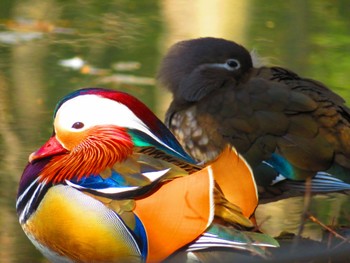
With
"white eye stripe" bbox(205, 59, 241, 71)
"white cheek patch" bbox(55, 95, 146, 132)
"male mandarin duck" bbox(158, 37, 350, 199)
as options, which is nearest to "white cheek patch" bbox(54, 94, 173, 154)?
"white cheek patch" bbox(55, 95, 146, 132)

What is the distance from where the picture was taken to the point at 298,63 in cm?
724

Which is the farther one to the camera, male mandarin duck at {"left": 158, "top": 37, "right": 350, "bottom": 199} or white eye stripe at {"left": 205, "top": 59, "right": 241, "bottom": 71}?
white eye stripe at {"left": 205, "top": 59, "right": 241, "bottom": 71}

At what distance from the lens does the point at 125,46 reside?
754 cm

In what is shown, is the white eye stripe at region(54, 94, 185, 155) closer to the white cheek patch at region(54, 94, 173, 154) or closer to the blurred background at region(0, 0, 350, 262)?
the white cheek patch at region(54, 94, 173, 154)

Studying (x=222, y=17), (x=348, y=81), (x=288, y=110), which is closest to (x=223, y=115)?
(x=288, y=110)

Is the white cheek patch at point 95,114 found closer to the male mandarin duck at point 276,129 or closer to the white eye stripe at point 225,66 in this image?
the male mandarin duck at point 276,129

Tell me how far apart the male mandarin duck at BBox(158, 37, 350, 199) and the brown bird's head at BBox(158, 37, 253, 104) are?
0.06 m

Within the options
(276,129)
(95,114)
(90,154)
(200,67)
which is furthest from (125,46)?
(90,154)

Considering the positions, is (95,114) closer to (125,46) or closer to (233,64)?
(233,64)

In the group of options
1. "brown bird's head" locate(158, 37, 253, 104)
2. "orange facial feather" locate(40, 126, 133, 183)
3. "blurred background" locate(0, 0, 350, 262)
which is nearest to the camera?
"orange facial feather" locate(40, 126, 133, 183)

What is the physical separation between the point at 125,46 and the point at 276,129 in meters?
3.46

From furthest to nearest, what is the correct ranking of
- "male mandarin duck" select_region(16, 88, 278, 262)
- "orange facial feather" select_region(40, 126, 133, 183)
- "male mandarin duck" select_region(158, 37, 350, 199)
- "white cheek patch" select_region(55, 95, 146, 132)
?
"male mandarin duck" select_region(158, 37, 350, 199), "white cheek patch" select_region(55, 95, 146, 132), "orange facial feather" select_region(40, 126, 133, 183), "male mandarin duck" select_region(16, 88, 278, 262)

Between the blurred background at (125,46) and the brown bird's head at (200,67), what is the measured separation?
621 millimetres

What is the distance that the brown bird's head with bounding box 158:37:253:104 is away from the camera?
4547mm
